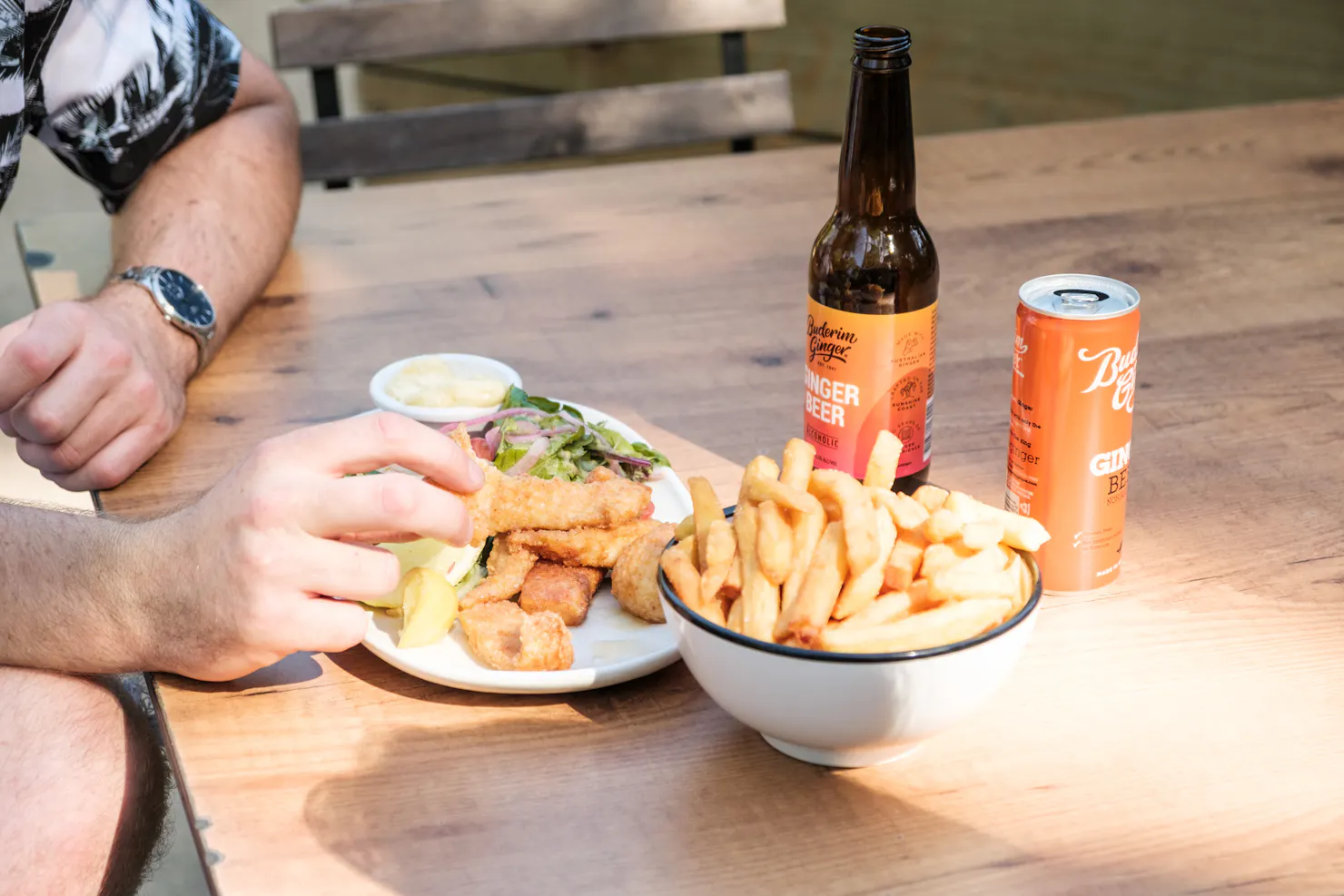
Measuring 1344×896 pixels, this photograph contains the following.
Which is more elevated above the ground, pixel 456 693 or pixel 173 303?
pixel 173 303

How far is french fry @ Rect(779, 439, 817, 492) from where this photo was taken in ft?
2.74

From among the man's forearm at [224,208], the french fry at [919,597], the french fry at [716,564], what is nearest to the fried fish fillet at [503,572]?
the french fry at [716,564]

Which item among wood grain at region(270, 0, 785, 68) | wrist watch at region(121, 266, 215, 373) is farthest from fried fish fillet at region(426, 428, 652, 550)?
wood grain at region(270, 0, 785, 68)

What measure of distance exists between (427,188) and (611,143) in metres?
0.45

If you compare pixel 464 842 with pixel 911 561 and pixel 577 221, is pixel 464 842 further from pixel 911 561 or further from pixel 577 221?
pixel 577 221

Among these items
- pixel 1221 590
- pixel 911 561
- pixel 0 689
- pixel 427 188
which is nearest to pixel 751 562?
pixel 911 561

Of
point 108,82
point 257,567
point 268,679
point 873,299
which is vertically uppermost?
point 108,82

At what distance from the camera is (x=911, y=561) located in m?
0.77

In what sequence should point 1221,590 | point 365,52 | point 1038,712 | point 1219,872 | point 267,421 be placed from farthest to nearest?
point 365,52 < point 267,421 < point 1221,590 < point 1038,712 < point 1219,872

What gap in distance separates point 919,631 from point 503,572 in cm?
36

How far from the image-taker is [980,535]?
774 mm

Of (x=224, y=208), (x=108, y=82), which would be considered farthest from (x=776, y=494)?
(x=108, y=82)

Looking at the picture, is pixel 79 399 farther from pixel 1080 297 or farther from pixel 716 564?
pixel 1080 297

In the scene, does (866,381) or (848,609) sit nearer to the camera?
(848,609)
